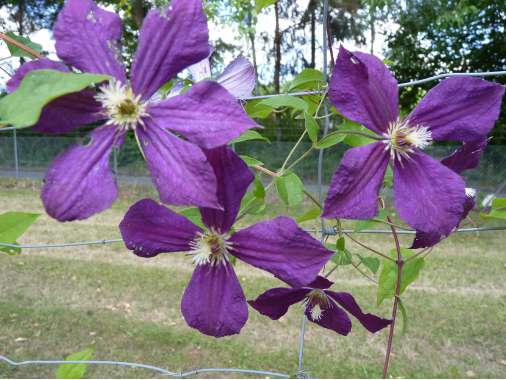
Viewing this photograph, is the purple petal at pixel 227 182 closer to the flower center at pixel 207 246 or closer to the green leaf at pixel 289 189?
the flower center at pixel 207 246

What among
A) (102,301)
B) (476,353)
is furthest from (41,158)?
(476,353)

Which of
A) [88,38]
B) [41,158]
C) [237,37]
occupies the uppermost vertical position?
[237,37]

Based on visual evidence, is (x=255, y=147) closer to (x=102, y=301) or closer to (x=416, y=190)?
(x=102, y=301)

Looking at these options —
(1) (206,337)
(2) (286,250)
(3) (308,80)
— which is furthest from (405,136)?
(1) (206,337)

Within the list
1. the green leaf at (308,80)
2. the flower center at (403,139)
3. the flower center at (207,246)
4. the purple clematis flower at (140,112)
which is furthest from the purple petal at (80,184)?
the green leaf at (308,80)

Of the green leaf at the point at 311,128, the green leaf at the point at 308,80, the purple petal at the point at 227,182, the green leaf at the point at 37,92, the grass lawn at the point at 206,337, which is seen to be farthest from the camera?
the grass lawn at the point at 206,337

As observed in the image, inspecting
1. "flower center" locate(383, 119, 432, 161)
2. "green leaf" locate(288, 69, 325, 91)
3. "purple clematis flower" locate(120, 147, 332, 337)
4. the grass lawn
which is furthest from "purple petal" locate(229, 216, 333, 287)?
the grass lawn

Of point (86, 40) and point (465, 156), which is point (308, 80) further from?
point (86, 40)
